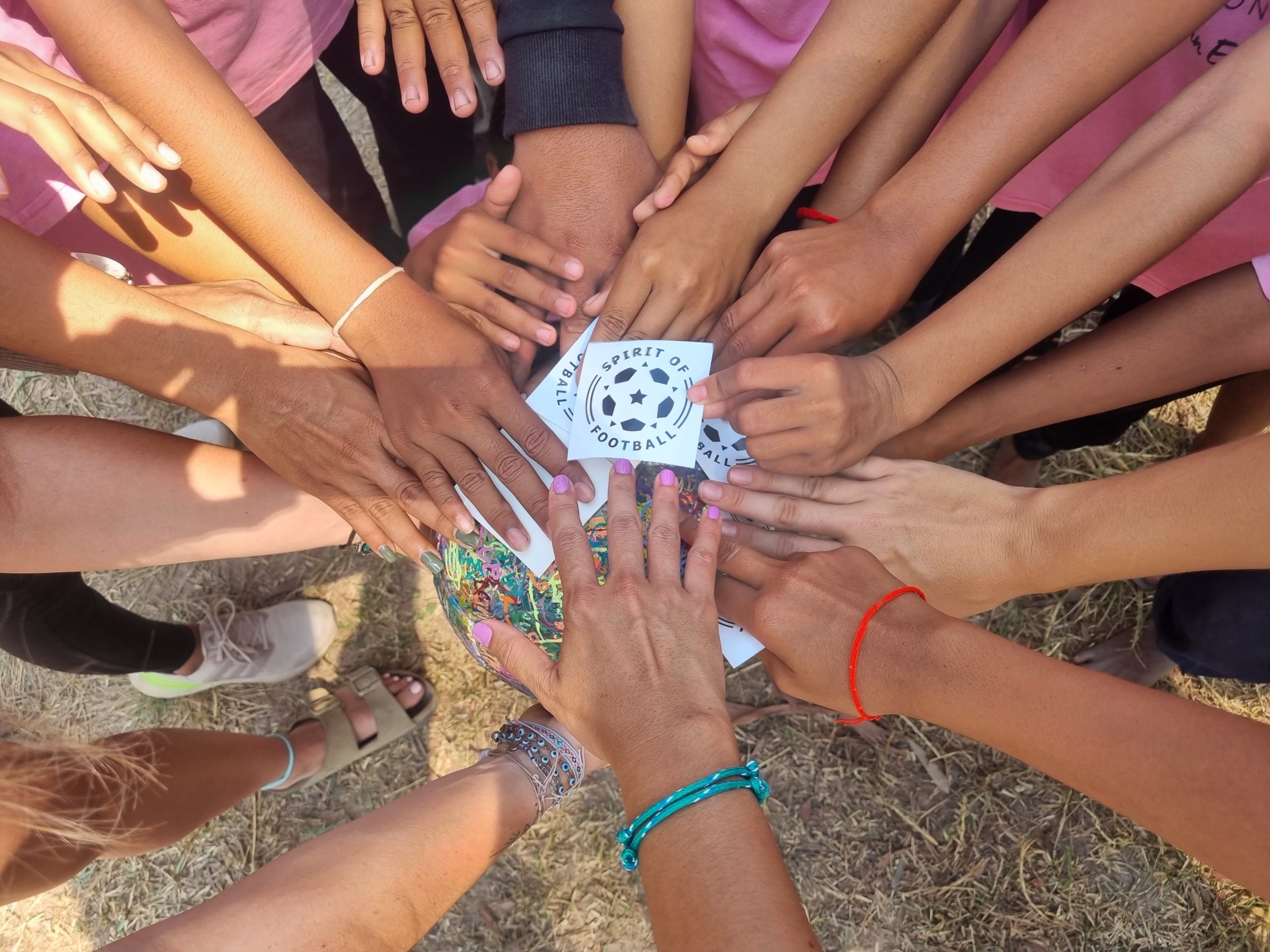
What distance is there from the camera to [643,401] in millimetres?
1392

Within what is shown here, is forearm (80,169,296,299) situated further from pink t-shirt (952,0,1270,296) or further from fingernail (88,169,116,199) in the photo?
pink t-shirt (952,0,1270,296)

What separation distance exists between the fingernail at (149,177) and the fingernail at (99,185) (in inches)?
2.1

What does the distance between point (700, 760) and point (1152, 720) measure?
0.59m

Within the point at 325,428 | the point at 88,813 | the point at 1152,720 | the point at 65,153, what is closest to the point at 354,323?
the point at 325,428

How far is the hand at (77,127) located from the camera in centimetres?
115

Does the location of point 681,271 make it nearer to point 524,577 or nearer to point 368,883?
point 524,577

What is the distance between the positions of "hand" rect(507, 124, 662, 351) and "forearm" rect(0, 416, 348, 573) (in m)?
0.73

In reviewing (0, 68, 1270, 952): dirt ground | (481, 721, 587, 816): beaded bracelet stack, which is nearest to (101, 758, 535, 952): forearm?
(481, 721, 587, 816): beaded bracelet stack

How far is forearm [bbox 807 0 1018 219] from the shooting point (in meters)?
1.49

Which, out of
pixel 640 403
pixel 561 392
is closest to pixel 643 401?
pixel 640 403

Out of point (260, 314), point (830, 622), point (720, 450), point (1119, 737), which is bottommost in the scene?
point (1119, 737)

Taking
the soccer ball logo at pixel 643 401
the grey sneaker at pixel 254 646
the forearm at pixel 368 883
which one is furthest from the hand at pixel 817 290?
→ the grey sneaker at pixel 254 646

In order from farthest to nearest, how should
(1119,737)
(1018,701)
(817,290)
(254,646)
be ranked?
(254,646) < (817,290) < (1018,701) < (1119,737)

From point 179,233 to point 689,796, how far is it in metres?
1.52
